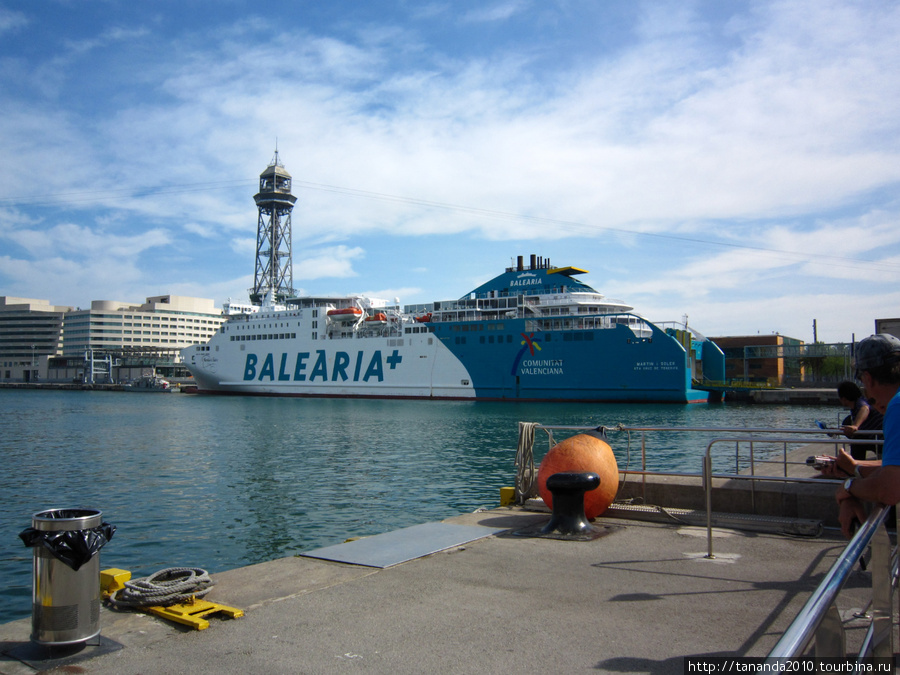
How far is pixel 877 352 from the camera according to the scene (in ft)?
8.23

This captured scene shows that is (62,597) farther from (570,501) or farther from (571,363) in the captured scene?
(571,363)

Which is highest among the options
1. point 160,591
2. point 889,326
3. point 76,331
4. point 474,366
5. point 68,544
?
point 76,331

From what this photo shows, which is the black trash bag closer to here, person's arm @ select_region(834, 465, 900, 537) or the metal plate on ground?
the metal plate on ground

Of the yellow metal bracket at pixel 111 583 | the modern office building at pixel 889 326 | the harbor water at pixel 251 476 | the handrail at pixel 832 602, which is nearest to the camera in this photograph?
the handrail at pixel 832 602

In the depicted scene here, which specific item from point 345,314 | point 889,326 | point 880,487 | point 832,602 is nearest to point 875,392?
point 880,487

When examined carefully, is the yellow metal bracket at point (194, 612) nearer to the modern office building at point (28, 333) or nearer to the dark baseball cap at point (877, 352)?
the dark baseball cap at point (877, 352)

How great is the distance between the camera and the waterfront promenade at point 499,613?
3078 millimetres

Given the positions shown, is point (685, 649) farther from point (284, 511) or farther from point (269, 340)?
point (269, 340)

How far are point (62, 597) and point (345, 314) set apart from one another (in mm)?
46731

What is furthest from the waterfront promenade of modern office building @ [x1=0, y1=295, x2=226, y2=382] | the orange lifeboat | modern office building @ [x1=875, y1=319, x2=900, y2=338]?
modern office building @ [x1=0, y1=295, x2=226, y2=382]

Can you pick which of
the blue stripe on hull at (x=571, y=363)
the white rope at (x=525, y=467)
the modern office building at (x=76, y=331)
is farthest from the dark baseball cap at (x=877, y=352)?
the modern office building at (x=76, y=331)

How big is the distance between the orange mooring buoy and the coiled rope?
129 inches

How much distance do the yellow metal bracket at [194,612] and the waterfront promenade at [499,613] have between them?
0.20 ft

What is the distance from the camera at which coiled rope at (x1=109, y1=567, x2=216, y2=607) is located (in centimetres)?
385
